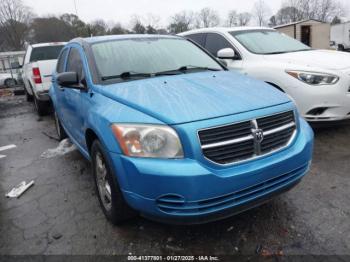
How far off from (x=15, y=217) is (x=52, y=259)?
98cm

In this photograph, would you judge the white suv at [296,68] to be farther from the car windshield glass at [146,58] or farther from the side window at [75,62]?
the side window at [75,62]

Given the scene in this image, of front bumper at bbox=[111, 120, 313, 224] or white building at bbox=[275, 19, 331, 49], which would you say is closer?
front bumper at bbox=[111, 120, 313, 224]

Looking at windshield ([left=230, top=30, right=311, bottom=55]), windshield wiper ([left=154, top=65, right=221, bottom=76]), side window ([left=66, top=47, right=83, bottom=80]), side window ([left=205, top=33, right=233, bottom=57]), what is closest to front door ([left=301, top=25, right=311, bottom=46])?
windshield ([left=230, top=30, right=311, bottom=55])

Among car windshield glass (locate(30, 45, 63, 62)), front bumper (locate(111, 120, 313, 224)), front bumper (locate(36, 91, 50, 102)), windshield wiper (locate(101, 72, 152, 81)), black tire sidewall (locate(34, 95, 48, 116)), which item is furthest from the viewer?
car windshield glass (locate(30, 45, 63, 62))

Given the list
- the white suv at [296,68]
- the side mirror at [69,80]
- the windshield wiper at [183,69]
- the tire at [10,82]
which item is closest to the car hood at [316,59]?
the white suv at [296,68]

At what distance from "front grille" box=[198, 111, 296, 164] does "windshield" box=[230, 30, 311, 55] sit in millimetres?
3133

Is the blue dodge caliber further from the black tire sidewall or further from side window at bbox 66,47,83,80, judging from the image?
the black tire sidewall

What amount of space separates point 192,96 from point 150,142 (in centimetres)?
59

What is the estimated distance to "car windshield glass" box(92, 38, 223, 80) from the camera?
129 inches

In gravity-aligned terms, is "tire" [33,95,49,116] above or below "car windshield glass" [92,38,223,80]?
below

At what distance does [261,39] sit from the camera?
5746 millimetres

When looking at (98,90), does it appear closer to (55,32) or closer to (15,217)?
(15,217)

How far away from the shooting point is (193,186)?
2.10m

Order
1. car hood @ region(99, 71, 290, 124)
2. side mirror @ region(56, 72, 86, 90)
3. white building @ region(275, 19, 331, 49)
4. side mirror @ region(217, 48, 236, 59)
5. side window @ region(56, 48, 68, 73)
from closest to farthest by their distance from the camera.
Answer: car hood @ region(99, 71, 290, 124) → side mirror @ region(56, 72, 86, 90) → side window @ region(56, 48, 68, 73) → side mirror @ region(217, 48, 236, 59) → white building @ region(275, 19, 331, 49)
